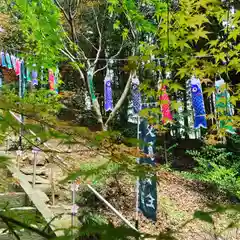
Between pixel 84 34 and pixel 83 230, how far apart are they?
1164 centimetres

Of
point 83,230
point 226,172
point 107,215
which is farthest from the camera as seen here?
point 226,172

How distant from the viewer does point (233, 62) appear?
2248 millimetres

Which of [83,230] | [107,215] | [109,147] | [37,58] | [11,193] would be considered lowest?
[107,215]

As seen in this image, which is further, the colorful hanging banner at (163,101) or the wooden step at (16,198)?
the wooden step at (16,198)

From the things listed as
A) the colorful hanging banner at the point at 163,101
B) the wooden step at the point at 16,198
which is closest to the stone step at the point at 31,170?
the wooden step at the point at 16,198

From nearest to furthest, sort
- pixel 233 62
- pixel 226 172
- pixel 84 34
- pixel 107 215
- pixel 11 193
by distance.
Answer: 1. pixel 233 62
2. pixel 11 193
3. pixel 107 215
4. pixel 226 172
5. pixel 84 34

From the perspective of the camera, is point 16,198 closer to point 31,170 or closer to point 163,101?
point 31,170

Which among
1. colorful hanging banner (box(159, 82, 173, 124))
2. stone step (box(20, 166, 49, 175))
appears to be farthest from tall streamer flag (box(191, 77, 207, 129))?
colorful hanging banner (box(159, 82, 173, 124))

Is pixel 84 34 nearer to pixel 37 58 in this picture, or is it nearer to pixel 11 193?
pixel 37 58

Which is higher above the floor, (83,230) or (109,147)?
(109,147)

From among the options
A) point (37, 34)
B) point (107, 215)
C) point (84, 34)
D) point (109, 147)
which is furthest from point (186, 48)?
point (84, 34)

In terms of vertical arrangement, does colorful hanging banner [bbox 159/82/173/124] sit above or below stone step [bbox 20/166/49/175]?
above

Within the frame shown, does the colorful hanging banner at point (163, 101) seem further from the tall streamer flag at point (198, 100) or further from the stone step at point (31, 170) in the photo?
the stone step at point (31, 170)

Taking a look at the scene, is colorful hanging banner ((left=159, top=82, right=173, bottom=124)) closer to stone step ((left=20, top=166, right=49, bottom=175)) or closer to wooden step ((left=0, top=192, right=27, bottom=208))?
wooden step ((left=0, top=192, right=27, bottom=208))
